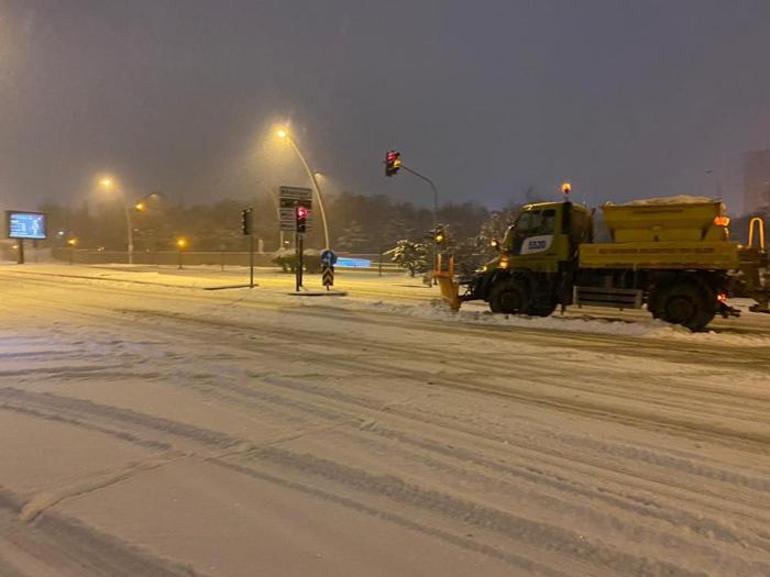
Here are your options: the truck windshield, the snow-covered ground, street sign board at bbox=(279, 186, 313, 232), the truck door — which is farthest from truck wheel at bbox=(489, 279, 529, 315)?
street sign board at bbox=(279, 186, 313, 232)

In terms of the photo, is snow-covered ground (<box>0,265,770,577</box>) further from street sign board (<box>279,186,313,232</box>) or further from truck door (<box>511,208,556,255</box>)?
street sign board (<box>279,186,313,232</box>)

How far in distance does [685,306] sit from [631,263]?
1547mm

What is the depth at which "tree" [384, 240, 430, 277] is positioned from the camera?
4069 cm

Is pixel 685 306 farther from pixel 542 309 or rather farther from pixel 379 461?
pixel 379 461

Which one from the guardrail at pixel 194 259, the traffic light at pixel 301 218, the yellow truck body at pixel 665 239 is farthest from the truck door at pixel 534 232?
the guardrail at pixel 194 259

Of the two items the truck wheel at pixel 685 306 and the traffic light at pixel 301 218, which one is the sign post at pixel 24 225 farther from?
the truck wheel at pixel 685 306

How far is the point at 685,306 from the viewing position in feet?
48.6

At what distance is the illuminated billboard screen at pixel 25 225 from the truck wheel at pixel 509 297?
53515mm

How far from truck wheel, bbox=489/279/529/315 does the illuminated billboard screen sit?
53.5m

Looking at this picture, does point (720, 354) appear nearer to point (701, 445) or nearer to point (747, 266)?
point (747, 266)

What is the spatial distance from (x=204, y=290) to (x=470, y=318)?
13.1 meters

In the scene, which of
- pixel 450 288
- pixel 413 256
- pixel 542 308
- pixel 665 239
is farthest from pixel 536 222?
pixel 413 256

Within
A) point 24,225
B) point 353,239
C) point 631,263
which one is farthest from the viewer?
point 353,239

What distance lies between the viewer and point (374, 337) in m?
12.4
